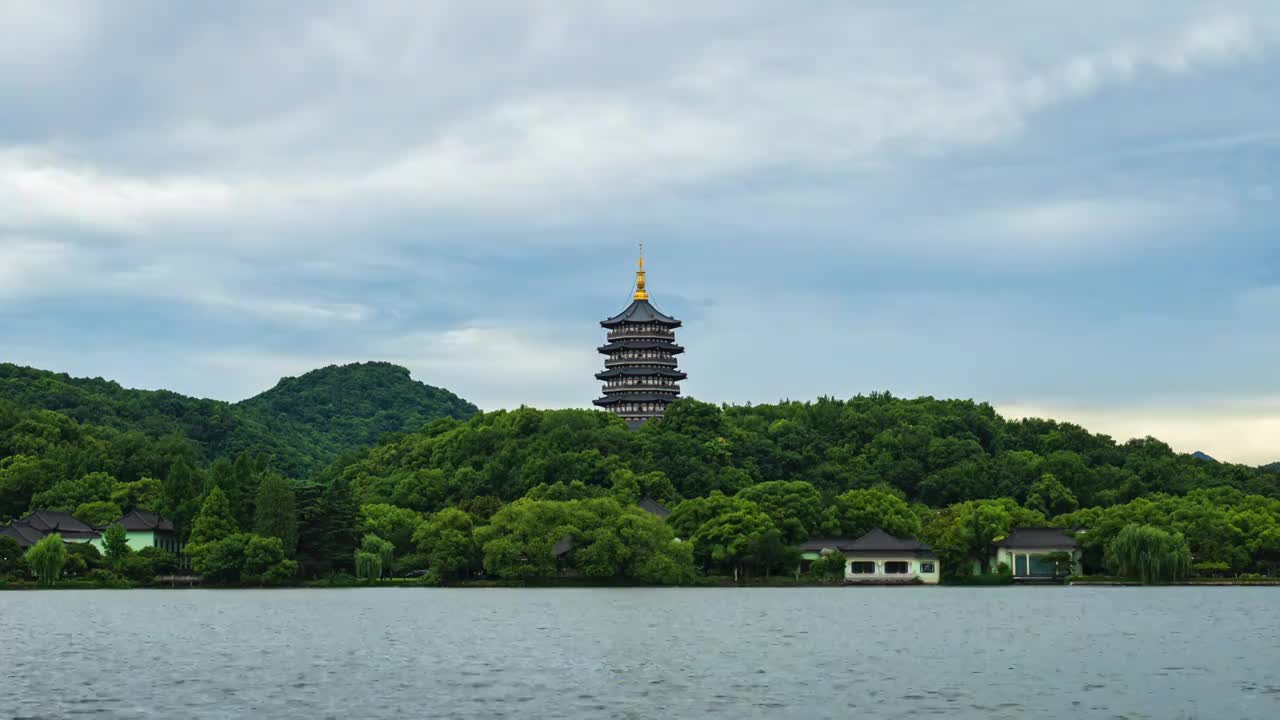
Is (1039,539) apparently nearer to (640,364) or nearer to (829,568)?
(829,568)

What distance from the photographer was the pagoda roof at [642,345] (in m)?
128

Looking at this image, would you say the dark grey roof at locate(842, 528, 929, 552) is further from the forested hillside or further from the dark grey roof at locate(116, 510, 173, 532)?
the dark grey roof at locate(116, 510, 173, 532)

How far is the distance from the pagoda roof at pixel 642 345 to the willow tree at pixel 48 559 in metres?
61.0

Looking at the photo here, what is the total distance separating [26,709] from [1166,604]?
44.4 m

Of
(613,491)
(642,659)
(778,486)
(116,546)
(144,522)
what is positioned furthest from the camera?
(613,491)

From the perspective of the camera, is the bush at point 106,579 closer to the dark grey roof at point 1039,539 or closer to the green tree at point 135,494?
the green tree at point 135,494

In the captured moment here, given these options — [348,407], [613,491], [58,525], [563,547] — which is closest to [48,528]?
[58,525]

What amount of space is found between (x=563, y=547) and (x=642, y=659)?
4207cm

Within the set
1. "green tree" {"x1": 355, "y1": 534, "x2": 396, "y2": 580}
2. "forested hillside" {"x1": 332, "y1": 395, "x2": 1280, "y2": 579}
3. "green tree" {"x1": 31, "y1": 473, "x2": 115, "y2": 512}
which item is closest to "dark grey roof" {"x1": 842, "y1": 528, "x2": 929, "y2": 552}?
"forested hillside" {"x1": 332, "y1": 395, "x2": 1280, "y2": 579}

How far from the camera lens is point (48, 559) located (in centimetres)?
7469

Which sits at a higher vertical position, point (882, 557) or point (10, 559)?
point (882, 557)

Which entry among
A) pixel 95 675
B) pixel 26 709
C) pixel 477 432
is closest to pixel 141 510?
pixel 477 432

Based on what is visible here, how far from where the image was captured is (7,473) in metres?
97.1

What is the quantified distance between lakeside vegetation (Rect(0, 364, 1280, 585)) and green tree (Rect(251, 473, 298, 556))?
11 cm
